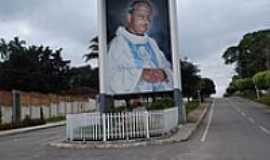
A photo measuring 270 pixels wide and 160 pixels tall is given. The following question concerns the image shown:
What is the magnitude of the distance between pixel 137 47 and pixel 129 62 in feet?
3.09

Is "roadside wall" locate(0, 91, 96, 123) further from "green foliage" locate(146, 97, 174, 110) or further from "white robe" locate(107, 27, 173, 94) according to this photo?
"white robe" locate(107, 27, 173, 94)

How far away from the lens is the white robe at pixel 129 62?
1027 inches

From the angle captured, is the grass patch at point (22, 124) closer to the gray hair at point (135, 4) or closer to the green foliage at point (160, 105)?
the green foliage at point (160, 105)

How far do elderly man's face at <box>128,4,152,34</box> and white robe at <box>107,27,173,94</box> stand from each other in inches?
15.4

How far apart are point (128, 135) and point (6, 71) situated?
47993mm

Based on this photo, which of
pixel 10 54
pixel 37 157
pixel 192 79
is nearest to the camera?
pixel 37 157

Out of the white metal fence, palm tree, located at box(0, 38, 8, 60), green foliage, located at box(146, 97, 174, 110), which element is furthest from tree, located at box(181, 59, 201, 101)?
the white metal fence

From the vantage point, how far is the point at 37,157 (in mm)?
14891

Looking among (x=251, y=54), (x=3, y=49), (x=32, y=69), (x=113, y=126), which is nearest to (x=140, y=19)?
(x=113, y=126)

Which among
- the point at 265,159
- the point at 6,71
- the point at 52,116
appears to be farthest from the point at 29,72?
the point at 265,159

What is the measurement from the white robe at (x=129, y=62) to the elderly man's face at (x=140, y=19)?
390mm

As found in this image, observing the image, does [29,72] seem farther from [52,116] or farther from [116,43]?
[116,43]

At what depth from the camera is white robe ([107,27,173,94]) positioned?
26.1 metres

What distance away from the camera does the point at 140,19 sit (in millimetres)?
26984
